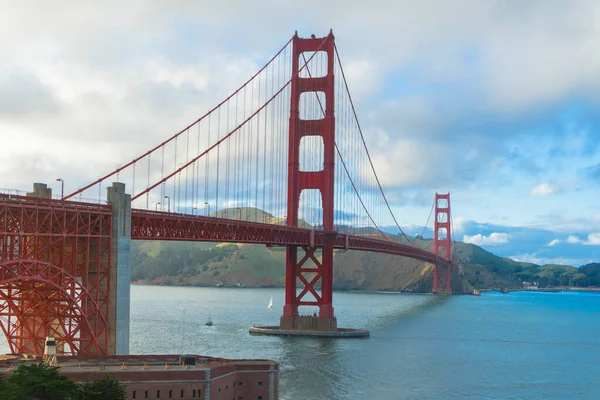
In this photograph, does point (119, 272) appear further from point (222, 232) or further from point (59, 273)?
point (222, 232)

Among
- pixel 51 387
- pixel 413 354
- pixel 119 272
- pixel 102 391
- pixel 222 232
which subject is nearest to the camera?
pixel 51 387

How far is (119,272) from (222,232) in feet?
57.3

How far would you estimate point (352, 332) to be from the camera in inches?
2975

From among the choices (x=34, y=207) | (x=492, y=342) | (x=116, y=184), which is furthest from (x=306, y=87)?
(x=34, y=207)

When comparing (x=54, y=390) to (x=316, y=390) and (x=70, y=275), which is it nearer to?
(x=70, y=275)

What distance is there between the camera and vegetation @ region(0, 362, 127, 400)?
3225 cm

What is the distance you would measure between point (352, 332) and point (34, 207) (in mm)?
41596

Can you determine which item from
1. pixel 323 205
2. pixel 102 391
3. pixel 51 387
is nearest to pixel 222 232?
pixel 323 205

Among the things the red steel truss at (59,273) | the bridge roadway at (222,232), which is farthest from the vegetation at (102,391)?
the bridge roadway at (222,232)

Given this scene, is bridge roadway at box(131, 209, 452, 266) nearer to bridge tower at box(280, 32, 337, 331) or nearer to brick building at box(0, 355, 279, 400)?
bridge tower at box(280, 32, 337, 331)

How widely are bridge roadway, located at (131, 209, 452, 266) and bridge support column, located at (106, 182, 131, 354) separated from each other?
138 inches

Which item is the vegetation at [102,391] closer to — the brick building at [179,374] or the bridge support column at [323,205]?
the brick building at [179,374]

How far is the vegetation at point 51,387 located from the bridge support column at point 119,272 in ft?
33.5

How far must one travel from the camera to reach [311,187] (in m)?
77.9
